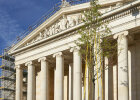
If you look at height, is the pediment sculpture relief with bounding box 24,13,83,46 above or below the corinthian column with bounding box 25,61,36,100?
above

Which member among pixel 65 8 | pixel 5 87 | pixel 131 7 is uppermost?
pixel 65 8

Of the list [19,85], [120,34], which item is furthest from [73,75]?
[19,85]

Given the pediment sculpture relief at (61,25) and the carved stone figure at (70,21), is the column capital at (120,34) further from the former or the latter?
the carved stone figure at (70,21)

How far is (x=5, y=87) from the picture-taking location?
6775 centimetres

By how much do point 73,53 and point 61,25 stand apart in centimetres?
666

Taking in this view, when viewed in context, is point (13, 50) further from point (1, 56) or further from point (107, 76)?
point (107, 76)

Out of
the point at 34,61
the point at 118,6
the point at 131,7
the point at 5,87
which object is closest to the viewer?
the point at 131,7

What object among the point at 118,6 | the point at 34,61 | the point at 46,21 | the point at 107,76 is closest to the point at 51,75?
the point at 34,61

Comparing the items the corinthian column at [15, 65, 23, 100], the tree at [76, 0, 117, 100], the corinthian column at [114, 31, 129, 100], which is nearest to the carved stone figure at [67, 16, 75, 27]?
the corinthian column at [114, 31, 129, 100]

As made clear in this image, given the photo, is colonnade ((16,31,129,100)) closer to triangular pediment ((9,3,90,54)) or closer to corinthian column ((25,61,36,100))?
corinthian column ((25,61,36,100))

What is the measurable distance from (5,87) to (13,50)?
41.5 feet

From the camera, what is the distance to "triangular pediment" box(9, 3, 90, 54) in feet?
161

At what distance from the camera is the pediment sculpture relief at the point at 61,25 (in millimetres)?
49062

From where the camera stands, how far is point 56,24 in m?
52.8
